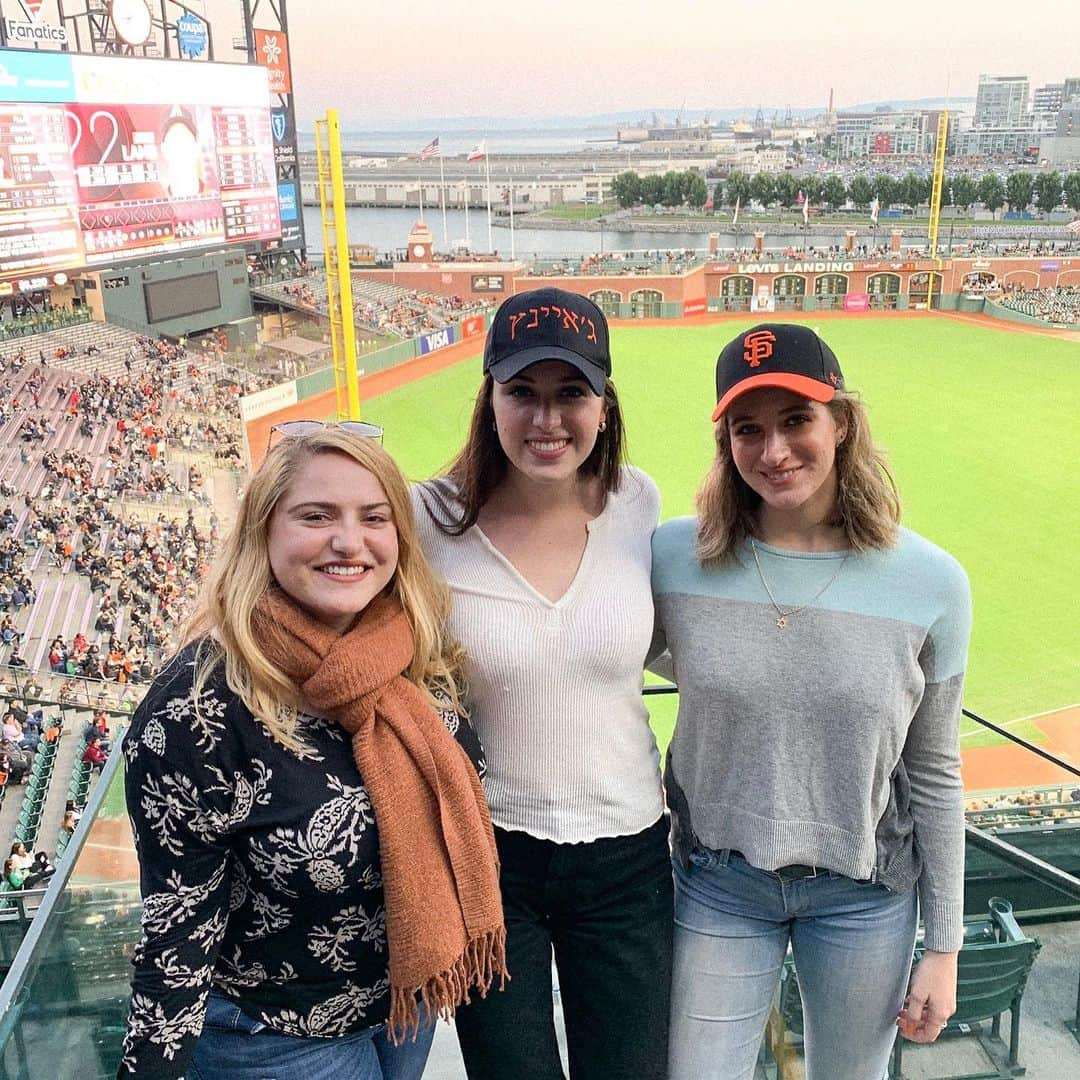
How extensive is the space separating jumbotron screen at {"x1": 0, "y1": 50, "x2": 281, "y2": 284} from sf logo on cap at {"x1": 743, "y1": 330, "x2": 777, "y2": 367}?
55.8 ft

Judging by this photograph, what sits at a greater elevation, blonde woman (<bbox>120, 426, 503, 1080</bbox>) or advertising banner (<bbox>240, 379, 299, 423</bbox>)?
blonde woman (<bbox>120, 426, 503, 1080</bbox>)

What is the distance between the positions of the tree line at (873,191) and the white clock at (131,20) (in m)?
27.9

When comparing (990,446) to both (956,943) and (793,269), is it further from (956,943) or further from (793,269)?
(956,943)

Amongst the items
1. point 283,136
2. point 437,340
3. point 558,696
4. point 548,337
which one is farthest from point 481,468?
point 283,136

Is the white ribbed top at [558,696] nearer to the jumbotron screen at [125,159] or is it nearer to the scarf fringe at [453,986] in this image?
the scarf fringe at [453,986]

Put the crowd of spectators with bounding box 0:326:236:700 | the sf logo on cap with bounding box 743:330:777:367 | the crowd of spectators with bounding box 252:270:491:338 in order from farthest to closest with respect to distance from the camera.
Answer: the crowd of spectators with bounding box 252:270:491:338 → the crowd of spectators with bounding box 0:326:236:700 → the sf logo on cap with bounding box 743:330:777:367

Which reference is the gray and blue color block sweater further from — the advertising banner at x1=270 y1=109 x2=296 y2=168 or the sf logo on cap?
the advertising banner at x1=270 y1=109 x2=296 y2=168

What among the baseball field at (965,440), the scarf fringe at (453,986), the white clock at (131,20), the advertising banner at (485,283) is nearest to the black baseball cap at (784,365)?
the scarf fringe at (453,986)

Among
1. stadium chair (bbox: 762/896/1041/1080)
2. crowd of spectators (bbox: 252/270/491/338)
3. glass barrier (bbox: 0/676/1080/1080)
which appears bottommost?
crowd of spectators (bbox: 252/270/491/338)

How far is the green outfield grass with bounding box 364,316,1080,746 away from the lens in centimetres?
973

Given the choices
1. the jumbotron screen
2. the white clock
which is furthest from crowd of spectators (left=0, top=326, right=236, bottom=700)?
the white clock

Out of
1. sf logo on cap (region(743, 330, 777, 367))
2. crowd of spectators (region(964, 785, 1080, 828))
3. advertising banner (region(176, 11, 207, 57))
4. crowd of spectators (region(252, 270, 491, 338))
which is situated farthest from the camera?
crowd of spectators (region(252, 270, 491, 338))

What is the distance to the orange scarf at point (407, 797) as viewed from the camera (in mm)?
1162

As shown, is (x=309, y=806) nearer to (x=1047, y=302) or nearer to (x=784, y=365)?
(x=784, y=365)
